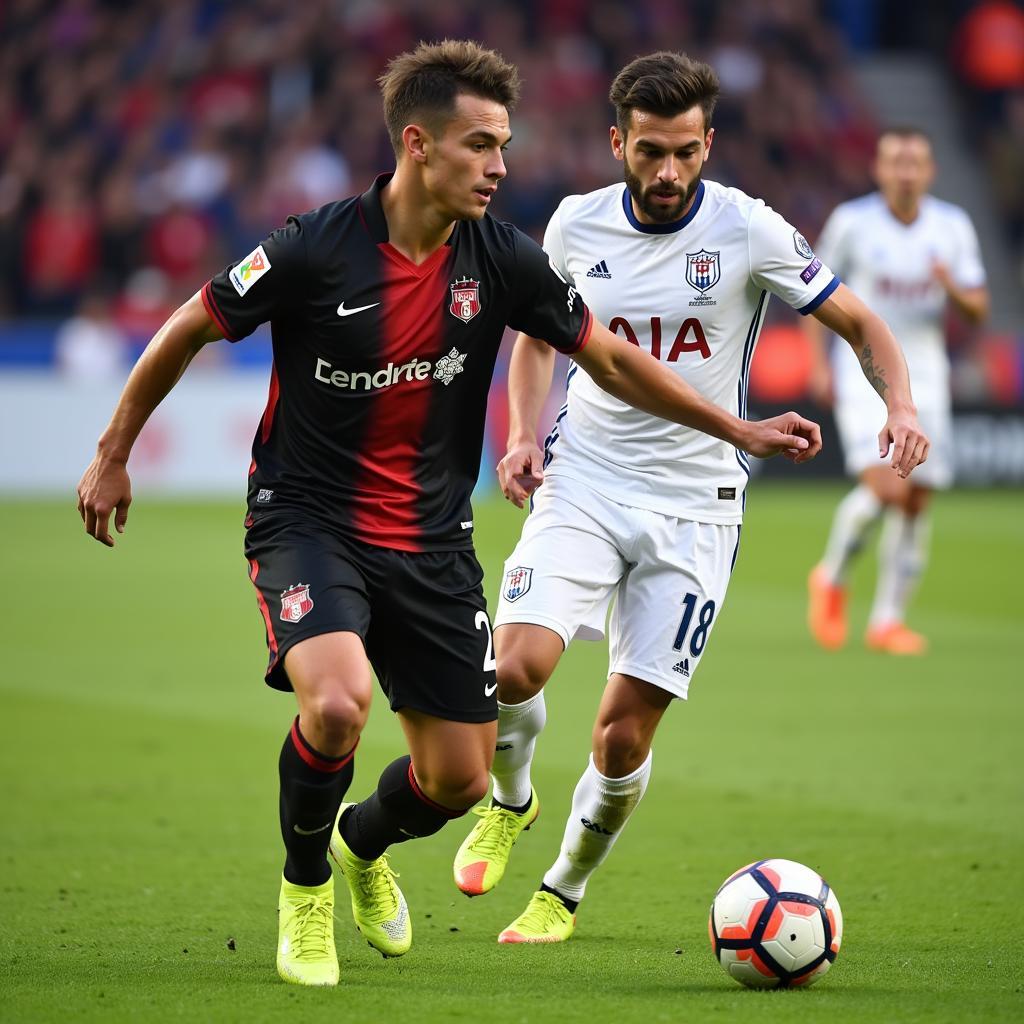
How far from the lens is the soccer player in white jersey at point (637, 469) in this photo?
5328 mm

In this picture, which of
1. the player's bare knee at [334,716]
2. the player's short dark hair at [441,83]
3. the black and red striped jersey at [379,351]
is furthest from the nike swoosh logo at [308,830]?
the player's short dark hair at [441,83]

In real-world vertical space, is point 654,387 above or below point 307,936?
above

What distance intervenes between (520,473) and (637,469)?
0.41 m

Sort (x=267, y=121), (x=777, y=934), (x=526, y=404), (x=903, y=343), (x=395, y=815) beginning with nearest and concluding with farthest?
(x=777, y=934) < (x=395, y=815) < (x=526, y=404) < (x=903, y=343) < (x=267, y=121)

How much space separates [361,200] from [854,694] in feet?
18.0

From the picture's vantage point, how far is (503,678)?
530 centimetres

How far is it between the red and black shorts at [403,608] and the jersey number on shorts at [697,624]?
0.73 metres

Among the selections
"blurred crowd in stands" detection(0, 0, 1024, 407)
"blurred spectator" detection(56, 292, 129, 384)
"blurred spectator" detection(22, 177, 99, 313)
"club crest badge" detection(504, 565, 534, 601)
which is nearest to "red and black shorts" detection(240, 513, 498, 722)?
"club crest badge" detection(504, 565, 534, 601)

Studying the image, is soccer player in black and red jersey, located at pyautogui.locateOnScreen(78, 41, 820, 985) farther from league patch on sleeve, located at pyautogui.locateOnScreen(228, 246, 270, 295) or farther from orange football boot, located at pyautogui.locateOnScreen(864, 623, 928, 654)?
orange football boot, located at pyautogui.locateOnScreen(864, 623, 928, 654)

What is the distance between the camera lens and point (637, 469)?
559 cm

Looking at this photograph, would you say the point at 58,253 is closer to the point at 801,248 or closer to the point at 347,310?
the point at 801,248

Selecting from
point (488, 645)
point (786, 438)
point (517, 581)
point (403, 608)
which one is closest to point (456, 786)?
point (488, 645)

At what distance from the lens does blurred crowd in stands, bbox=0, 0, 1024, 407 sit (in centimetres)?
2117

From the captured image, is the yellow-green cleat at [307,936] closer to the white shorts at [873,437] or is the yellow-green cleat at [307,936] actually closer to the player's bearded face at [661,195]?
the player's bearded face at [661,195]
